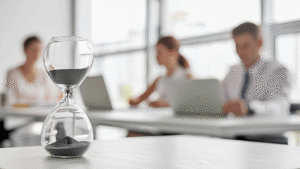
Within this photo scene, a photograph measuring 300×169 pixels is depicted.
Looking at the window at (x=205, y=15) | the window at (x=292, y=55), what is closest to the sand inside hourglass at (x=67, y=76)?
the window at (x=292, y=55)

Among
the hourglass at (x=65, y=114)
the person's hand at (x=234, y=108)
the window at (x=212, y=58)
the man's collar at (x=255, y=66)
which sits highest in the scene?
the window at (x=212, y=58)

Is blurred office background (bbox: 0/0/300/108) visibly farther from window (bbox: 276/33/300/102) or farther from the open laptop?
the open laptop

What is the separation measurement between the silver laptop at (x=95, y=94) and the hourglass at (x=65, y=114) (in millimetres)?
1855

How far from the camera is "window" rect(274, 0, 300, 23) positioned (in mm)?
3366

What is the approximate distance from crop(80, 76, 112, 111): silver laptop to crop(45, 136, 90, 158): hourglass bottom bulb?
6.17ft

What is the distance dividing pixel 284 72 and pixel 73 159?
2.25 meters

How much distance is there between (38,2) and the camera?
263 inches

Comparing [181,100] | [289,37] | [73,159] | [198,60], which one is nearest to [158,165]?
[73,159]

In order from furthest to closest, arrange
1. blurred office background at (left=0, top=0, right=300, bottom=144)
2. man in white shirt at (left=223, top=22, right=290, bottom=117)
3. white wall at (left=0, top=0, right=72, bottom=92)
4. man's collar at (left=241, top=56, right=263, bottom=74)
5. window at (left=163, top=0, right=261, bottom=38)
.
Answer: white wall at (left=0, top=0, right=72, bottom=92) < window at (left=163, top=0, right=261, bottom=38) < blurred office background at (left=0, top=0, right=300, bottom=144) < man's collar at (left=241, top=56, right=263, bottom=74) < man in white shirt at (left=223, top=22, right=290, bottom=117)

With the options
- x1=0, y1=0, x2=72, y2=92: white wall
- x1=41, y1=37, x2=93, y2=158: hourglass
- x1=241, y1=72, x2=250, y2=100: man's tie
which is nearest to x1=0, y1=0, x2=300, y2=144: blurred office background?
x1=0, y1=0, x2=72, y2=92: white wall

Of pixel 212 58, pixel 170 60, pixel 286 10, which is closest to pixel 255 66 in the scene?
pixel 170 60

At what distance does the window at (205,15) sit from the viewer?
12.7 ft

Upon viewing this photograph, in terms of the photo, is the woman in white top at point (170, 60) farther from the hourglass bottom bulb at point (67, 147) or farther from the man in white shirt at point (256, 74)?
the hourglass bottom bulb at point (67, 147)

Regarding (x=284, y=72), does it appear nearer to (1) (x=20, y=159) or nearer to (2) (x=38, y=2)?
(1) (x=20, y=159)
